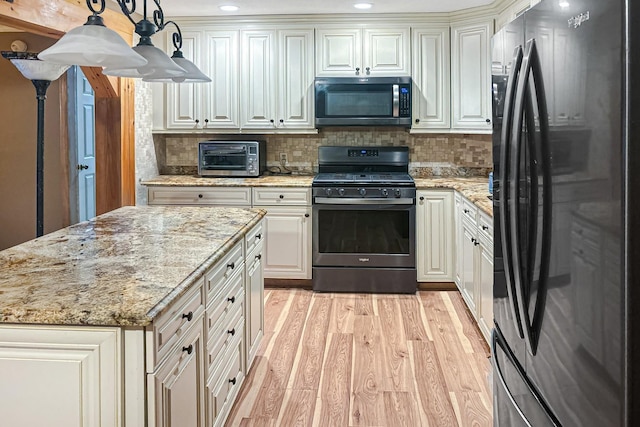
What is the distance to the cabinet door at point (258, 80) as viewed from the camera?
15.9 feet

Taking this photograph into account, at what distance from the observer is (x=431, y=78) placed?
474 cm

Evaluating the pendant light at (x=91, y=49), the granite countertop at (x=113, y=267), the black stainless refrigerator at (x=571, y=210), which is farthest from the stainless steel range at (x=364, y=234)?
the black stainless refrigerator at (x=571, y=210)

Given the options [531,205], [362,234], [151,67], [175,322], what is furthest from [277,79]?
[531,205]

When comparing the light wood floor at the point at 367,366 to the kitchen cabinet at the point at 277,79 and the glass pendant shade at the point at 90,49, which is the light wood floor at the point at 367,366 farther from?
the glass pendant shade at the point at 90,49

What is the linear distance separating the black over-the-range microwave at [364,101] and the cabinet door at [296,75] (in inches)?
6.1

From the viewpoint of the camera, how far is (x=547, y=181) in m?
1.15

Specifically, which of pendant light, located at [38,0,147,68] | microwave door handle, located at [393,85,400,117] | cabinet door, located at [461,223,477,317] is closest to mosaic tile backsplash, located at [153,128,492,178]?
microwave door handle, located at [393,85,400,117]

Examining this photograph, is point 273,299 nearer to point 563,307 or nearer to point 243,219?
point 243,219

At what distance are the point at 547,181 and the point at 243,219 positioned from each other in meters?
1.96

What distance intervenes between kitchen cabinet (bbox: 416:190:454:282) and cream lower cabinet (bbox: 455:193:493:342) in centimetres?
13

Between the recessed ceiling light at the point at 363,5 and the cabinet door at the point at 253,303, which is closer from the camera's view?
the cabinet door at the point at 253,303

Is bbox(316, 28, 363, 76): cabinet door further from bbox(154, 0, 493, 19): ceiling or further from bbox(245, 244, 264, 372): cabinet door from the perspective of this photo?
bbox(245, 244, 264, 372): cabinet door

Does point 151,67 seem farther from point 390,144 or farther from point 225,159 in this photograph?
point 390,144

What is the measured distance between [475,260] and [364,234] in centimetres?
116
